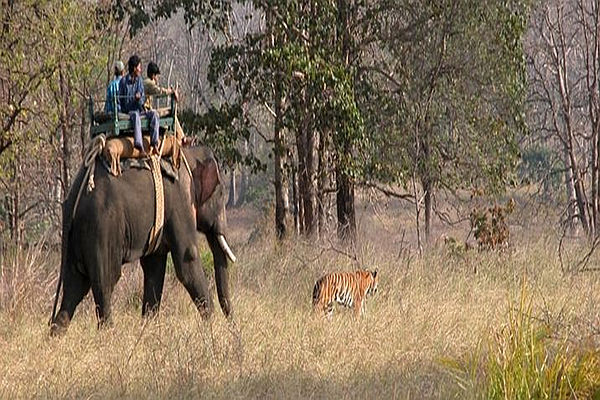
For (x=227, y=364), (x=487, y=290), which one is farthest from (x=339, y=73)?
(x=227, y=364)

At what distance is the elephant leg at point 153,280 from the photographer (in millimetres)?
12562

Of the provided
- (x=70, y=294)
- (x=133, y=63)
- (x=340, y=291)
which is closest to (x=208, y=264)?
(x=340, y=291)

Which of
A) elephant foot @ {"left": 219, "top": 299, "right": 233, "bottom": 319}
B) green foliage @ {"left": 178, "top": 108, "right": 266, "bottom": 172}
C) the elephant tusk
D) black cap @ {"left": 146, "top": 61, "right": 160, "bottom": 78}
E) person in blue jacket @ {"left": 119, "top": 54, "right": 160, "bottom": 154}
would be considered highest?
black cap @ {"left": 146, "top": 61, "right": 160, "bottom": 78}

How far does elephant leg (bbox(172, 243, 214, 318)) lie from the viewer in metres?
12.3

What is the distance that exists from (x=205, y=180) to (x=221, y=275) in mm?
987

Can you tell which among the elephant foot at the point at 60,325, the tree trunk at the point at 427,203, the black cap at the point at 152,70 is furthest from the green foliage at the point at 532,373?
the tree trunk at the point at 427,203

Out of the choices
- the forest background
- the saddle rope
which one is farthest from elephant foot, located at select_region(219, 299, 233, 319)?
the forest background

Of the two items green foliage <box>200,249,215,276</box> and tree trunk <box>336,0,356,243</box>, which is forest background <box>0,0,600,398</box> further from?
green foliage <box>200,249,215,276</box>

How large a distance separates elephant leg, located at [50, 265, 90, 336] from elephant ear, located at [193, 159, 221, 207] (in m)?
1.53

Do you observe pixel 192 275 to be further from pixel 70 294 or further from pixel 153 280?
pixel 70 294

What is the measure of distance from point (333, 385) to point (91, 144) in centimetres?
388

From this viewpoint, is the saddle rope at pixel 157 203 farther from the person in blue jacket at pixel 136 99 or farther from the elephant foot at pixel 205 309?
the elephant foot at pixel 205 309

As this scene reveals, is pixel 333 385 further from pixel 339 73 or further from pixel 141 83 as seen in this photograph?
pixel 339 73

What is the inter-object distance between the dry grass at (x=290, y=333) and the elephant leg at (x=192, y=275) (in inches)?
9.8
